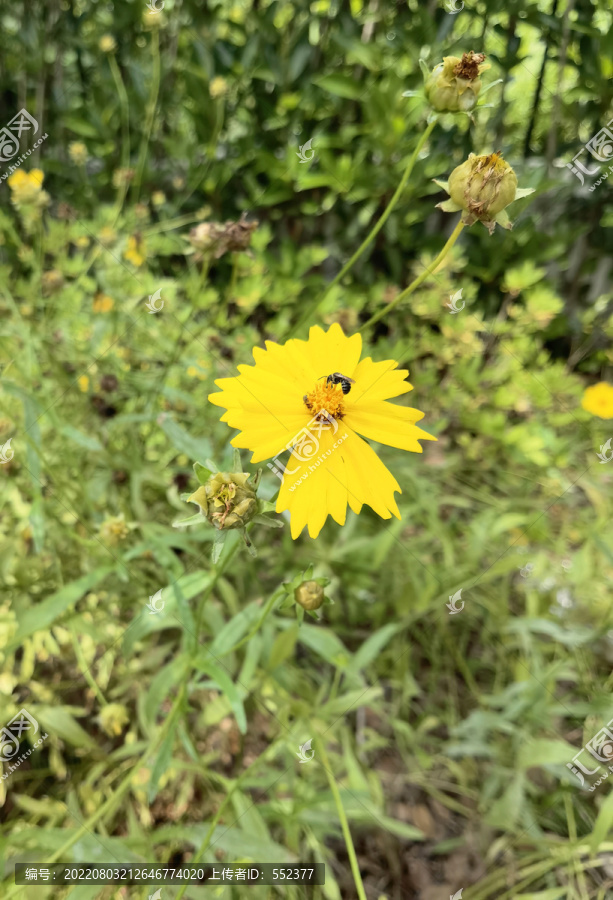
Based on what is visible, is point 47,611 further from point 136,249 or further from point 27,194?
point 136,249

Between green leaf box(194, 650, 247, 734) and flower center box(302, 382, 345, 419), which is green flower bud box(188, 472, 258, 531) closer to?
flower center box(302, 382, 345, 419)

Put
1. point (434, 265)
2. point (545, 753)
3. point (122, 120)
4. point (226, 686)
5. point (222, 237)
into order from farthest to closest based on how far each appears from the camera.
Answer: point (122, 120) < point (545, 753) < point (222, 237) < point (226, 686) < point (434, 265)

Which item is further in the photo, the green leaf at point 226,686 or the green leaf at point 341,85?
the green leaf at point 341,85

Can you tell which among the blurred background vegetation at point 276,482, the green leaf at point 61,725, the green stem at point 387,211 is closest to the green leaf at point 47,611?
the blurred background vegetation at point 276,482

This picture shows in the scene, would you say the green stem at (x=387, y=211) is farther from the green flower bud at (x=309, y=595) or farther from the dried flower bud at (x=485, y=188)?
the green flower bud at (x=309, y=595)

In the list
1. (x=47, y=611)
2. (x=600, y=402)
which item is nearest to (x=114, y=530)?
(x=47, y=611)
